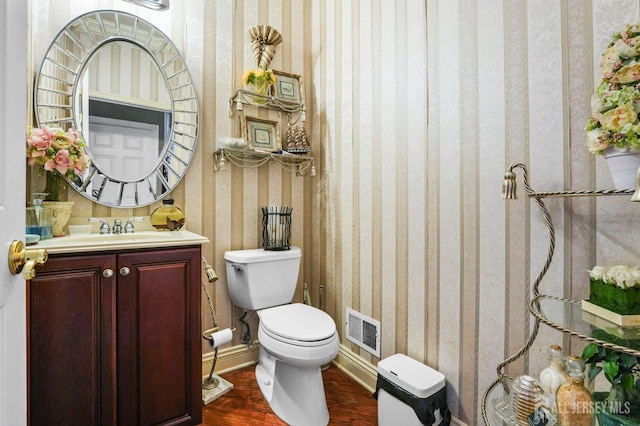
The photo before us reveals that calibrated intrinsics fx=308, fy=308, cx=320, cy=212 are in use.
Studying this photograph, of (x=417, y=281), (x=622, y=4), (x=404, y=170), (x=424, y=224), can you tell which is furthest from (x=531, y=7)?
(x=417, y=281)

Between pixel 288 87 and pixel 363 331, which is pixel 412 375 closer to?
pixel 363 331

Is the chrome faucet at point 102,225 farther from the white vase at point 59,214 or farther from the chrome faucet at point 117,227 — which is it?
the white vase at point 59,214

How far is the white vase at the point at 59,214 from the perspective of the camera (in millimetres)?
1379

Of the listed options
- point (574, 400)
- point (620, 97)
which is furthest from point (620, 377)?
point (620, 97)

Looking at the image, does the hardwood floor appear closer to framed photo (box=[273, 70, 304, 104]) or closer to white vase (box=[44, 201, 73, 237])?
white vase (box=[44, 201, 73, 237])

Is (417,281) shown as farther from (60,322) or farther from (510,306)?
(60,322)

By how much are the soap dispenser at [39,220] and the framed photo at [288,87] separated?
1.41 metres

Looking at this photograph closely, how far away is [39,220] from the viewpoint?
129cm

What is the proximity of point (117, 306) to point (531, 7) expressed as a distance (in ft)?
6.33

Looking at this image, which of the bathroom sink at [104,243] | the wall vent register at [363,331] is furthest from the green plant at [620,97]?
the bathroom sink at [104,243]

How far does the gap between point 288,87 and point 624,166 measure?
1.89m

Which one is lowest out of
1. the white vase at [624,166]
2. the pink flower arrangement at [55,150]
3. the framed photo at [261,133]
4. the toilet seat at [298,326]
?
the toilet seat at [298,326]

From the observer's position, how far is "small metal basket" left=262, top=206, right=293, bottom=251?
2.04 m

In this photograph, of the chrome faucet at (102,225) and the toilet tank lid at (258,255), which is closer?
the chrome faucet at (102,225)
